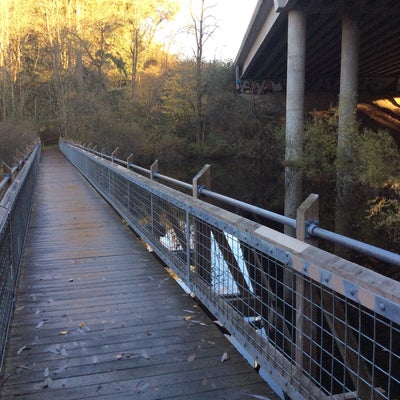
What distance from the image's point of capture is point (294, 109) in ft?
55.4

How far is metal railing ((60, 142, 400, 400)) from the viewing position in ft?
7.00

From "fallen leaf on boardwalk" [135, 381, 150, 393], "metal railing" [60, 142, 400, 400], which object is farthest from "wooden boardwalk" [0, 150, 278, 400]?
"metal railing" [60, 142, 400, 400]

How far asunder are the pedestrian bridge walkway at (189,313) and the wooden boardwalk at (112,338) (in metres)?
0.01

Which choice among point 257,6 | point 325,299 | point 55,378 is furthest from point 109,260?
point 257,6

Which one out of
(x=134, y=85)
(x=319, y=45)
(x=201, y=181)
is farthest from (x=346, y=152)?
(x=134, y=85)

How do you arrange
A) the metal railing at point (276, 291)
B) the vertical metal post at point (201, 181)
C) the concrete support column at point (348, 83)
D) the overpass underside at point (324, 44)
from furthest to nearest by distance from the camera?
the overpass underside at point (324, 44) < the concrete support column at point (348, 83) < the vertical metal post at point (201, 181) < the metal railing at point (276, 291)

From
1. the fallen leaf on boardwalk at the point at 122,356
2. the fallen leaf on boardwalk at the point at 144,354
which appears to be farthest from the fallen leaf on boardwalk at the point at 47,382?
the fallen leaf on boardwalk at the point at 144,354

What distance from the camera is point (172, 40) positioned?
3900cm

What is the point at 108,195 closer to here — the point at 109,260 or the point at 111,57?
the point at 109,260

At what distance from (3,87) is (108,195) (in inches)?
1429

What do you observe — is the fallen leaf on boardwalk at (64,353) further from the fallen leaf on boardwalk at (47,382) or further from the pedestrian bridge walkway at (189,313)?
the fallen leaf on boardwalk at (47,382)

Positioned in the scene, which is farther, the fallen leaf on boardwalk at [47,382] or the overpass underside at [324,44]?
the overpass underside at [324,44]

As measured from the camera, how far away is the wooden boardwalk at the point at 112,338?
9.92 ft

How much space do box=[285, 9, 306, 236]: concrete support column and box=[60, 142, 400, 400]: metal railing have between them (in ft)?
29.9
